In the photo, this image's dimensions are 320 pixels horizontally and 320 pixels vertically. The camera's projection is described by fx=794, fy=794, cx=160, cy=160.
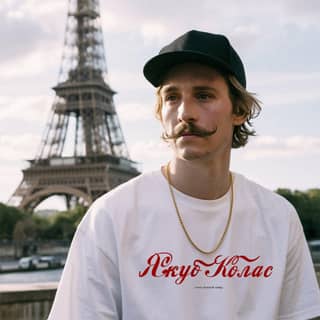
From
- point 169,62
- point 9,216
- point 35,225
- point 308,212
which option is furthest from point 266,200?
point 35,225

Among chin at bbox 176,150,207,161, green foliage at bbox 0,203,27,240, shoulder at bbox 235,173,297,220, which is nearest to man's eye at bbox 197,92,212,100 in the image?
chin at bbox 176,150,207,161

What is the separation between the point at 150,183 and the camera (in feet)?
5.73

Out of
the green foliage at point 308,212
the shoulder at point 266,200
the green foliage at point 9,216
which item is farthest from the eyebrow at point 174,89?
the green foliage at point 9,216

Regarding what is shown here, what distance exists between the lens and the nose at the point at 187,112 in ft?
5.39

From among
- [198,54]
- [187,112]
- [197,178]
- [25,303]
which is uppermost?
[198,54]

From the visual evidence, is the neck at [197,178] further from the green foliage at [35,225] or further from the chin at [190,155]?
the green foliage at [35,225]

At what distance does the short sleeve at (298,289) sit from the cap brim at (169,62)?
42 cm

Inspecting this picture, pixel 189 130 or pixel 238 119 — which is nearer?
pixel 189 130

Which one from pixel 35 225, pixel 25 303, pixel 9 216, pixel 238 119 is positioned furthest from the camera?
pixel 35 225

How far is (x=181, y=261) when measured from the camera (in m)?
1.65

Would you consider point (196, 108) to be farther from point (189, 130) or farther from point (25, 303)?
point (25, 303)

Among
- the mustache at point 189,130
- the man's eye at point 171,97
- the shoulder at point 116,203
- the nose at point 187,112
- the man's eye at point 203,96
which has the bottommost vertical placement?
the shoulder at point 116,203

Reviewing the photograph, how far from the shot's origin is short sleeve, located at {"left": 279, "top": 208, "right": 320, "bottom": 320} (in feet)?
5.96

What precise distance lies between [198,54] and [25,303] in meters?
3.85
